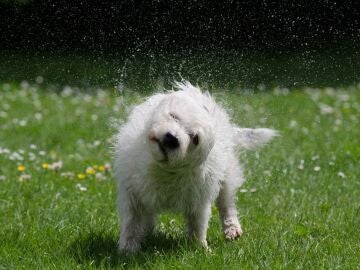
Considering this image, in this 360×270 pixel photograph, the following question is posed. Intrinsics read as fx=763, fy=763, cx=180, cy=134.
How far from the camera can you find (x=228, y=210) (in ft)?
14.6

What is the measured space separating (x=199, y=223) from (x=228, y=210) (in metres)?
0.45

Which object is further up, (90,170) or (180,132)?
(180,132)

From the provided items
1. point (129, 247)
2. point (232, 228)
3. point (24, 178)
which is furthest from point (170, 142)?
point (24, 178)

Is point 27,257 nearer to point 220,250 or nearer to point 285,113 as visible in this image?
point 220,250

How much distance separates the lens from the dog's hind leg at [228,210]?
4.35 meters

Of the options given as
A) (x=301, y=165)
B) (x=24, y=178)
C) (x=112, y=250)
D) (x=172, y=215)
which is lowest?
(x=24, y=178)

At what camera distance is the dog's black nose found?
3240mm

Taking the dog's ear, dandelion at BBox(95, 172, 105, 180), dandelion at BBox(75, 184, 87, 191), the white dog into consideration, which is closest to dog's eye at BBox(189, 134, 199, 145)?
the white dog

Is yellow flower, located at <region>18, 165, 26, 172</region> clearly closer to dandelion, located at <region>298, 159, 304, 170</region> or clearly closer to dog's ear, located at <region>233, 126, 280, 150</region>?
dog's ear, located at <region>233, 126, 280, 150</region>

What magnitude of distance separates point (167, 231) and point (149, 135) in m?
1.27

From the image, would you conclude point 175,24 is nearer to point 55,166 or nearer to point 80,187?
point 55,166

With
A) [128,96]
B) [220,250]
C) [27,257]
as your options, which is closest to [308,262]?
[220,250]

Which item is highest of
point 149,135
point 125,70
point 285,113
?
point 149,135

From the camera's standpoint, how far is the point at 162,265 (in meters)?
3.53
